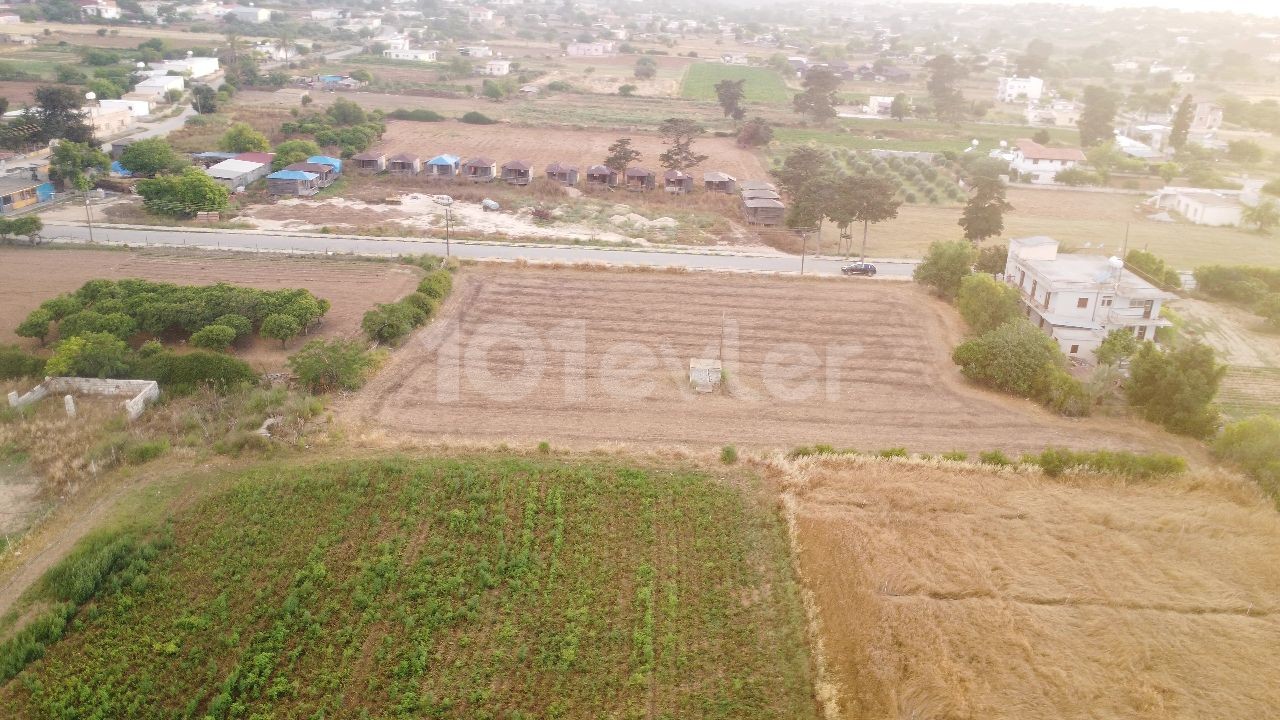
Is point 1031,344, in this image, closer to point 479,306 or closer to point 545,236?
point 479,306

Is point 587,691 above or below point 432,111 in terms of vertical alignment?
below

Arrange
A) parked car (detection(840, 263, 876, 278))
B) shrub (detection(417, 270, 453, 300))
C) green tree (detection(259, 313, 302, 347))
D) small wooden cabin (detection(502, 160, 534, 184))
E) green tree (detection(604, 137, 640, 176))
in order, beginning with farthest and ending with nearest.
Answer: green tree (detection(604, 137, 640, 176)) → small wooden cabin (detection(502, 160, 534, 184)) → parked car (detection(840, 263, 876, 278)) → shrub (detection(417, 270, 453, 300)) → green tree (detection(259, 313, 302, 347))

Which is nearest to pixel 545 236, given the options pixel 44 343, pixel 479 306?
pixel 479 306

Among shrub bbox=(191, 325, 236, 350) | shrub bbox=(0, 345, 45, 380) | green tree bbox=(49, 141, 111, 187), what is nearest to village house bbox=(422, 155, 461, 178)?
green tree bbox=(49, 141, 111, 187)

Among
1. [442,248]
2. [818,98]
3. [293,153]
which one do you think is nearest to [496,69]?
[818,98]

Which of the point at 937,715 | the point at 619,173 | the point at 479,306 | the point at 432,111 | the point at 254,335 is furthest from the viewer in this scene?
the point at 432,111

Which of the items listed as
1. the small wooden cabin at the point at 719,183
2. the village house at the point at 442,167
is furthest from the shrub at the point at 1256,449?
the village house at the point at 442,167

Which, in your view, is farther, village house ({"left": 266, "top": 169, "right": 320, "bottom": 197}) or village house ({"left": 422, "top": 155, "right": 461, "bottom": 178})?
village house ({"left": 422, "top": 155, "right": 461, "bottom": 178})

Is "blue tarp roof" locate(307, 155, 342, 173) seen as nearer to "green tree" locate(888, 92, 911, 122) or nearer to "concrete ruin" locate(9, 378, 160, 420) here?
"concrete ruin" locate(9, 378, 160, 420)
